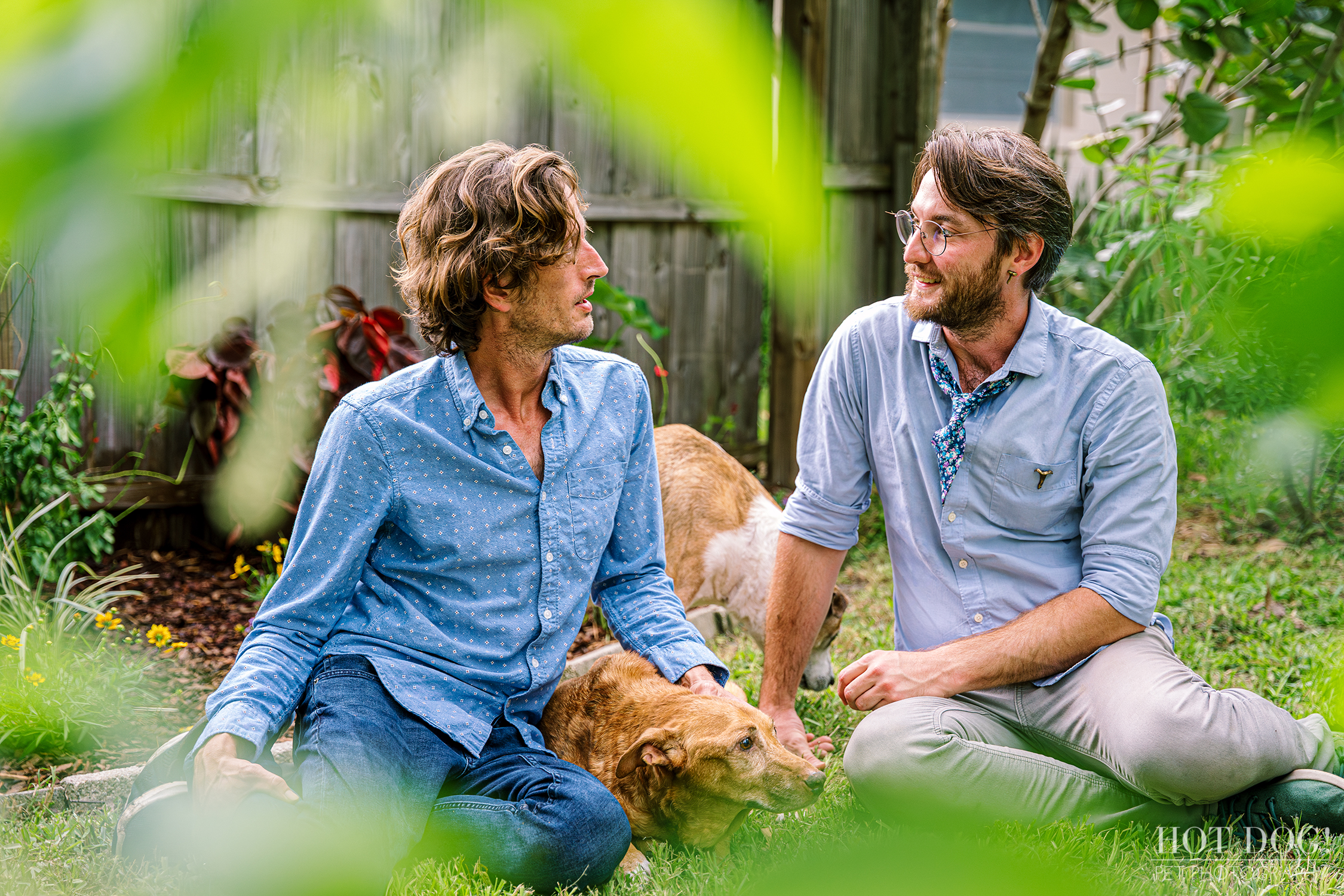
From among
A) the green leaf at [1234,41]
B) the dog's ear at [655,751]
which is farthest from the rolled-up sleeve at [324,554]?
the green leaf at [1234,41]

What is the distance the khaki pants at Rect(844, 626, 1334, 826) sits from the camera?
2.41 metres

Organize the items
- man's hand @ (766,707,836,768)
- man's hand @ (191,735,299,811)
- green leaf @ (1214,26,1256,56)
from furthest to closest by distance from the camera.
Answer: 1. man's hand @ (766,707,836,768)
2. man's hand @ (191,735,299,811)
3. green leaf @ (1214,26,1256,56)

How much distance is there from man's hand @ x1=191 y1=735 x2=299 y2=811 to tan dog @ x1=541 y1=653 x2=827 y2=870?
0.81 metres

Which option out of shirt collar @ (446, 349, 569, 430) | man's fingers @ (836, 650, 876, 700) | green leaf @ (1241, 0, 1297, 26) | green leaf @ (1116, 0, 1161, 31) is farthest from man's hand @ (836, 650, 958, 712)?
green leaf @ (1241, 0, 1297, 26)

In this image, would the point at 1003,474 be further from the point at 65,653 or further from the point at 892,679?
the point at 65,653

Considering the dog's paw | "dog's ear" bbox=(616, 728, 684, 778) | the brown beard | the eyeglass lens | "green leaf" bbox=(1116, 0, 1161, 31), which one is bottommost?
the dog's paw

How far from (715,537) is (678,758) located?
4.51 ft

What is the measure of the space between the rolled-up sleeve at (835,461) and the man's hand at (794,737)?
0.48m

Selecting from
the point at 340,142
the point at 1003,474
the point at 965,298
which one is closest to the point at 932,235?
the point at 965,298

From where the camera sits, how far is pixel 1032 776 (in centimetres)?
255

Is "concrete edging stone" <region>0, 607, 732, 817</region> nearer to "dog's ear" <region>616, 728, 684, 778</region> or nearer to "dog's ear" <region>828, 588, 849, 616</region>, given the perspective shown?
"dog's ear" <region>616, 728, 684, 778</region>

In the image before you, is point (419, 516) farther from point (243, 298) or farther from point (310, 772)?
point (243, 298)

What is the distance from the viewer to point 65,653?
10.4ft

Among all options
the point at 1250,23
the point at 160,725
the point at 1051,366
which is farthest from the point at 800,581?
the point at 1250,23
